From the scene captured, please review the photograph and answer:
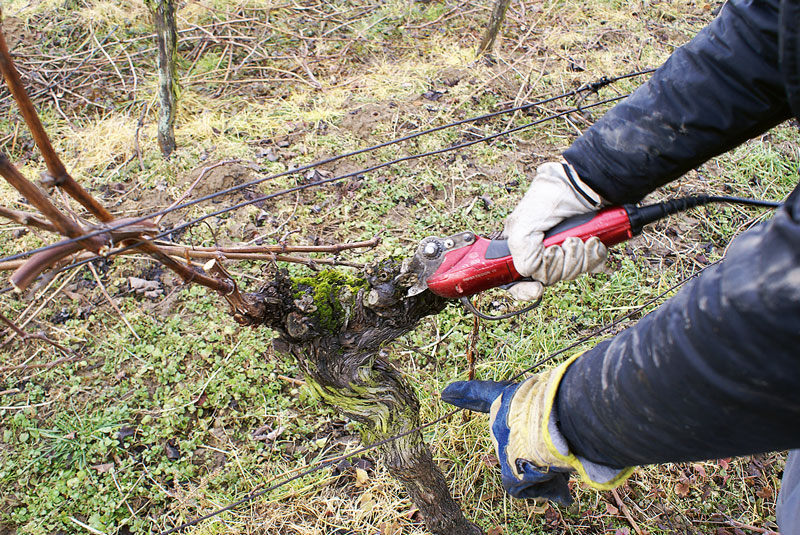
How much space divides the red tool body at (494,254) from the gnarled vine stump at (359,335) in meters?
0.15

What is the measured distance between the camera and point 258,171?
442 cm

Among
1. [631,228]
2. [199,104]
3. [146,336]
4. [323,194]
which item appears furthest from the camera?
[199,104]

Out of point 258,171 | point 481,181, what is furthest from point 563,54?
point 258,171

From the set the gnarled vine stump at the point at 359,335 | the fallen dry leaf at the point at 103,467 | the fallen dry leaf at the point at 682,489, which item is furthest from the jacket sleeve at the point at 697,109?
the fallen dry leaf at the point at 103,467

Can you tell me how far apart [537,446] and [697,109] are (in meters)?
1.13

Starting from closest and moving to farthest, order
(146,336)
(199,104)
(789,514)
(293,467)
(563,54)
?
(789,514) < (293,467) < (146,336) < (199,104) < (563,54)

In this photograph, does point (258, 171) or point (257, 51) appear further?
point (257, 51)

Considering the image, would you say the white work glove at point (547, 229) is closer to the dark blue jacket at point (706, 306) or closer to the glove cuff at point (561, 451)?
the dark blue jacket at point (706, 306)

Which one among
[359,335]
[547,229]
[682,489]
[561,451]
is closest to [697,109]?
[547,229]

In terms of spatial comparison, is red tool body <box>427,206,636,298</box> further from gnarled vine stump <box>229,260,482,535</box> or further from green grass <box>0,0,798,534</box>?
green grass <box>0,0,798,534</box>

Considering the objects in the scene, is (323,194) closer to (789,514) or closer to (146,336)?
(146,336)

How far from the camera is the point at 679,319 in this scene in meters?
1.08

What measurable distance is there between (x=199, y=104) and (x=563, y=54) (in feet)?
13.3

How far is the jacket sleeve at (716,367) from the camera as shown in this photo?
935mm
